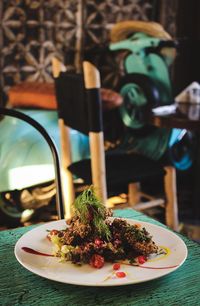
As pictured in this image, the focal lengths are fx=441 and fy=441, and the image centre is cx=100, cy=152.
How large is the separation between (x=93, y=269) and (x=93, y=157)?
1338 millimetres

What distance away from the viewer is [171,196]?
109 inches

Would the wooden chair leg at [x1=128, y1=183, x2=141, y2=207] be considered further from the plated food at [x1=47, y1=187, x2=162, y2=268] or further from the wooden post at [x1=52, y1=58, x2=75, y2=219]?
the plated food at [x1=47, y1=187, x2=162, y2=268]

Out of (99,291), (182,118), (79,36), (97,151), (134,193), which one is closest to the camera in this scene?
(99,291)

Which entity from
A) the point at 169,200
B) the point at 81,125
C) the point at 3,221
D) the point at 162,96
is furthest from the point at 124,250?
the point at 162,96

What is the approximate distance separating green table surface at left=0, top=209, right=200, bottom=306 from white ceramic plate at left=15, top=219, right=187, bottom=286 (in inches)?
1.0

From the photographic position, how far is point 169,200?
9.15 ft

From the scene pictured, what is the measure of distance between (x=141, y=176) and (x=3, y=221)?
1.10 metres

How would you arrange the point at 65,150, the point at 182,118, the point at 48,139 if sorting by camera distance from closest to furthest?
the point at 48,139
the point at 182,118
the point at 65,150

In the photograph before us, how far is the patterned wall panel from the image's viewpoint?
395cm

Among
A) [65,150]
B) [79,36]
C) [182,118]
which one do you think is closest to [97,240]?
[182,118]

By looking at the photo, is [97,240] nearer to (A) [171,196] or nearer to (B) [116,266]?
(B) [116,266]

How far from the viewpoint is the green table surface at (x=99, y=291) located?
0.79 metres

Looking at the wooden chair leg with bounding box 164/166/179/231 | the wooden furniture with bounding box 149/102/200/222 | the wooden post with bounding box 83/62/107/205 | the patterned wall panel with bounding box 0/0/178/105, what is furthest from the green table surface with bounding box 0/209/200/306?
the patterned wall panel with bounding box 0/0/178/105

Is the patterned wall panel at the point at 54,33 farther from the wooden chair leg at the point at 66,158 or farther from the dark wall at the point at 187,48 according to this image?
the wooden chair leg at the point at 66,158
